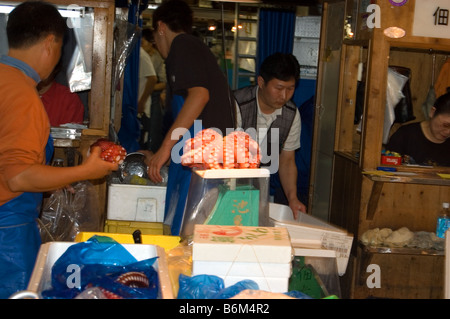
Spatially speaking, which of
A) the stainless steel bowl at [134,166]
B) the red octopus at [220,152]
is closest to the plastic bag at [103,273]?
the red octopus at [220,152]

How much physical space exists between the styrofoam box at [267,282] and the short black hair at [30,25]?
126 cm

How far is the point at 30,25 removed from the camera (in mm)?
2342

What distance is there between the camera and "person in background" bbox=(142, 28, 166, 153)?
7.94m

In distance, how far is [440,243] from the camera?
13.9 feet

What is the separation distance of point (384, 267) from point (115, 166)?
2.76 m

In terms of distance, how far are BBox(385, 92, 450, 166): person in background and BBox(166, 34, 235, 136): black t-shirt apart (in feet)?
5.76

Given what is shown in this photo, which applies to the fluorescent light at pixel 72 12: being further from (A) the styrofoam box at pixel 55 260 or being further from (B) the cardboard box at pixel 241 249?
(B) the cardboard box at pixel 241 249

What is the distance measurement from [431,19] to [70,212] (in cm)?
276

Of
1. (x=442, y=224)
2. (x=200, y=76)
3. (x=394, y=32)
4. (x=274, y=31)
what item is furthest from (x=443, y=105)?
(x=274, y=31)

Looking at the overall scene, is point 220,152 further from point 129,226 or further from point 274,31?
point 274,31

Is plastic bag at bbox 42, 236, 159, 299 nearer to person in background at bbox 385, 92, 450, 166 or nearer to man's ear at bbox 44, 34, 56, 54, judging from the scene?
man's ear at bbox 44, 34, 56, 54

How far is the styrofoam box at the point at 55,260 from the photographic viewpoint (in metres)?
1.61
